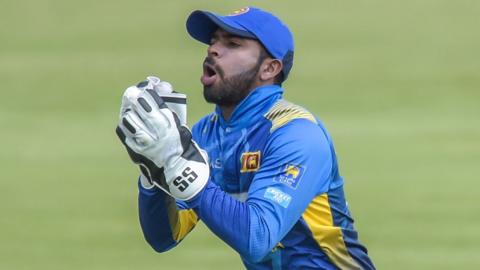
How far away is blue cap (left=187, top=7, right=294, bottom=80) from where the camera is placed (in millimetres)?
3494

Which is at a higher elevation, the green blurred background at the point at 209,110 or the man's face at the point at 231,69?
the man's face at the point at 231,69

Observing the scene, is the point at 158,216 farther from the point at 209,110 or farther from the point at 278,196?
the point at 209,110

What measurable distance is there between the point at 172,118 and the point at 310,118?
1.82 ft

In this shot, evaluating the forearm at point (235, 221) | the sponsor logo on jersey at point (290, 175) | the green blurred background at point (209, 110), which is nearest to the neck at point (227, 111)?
the sponsor logo on jersey at point (290, 175)

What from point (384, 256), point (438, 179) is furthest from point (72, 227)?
point (438, 179)

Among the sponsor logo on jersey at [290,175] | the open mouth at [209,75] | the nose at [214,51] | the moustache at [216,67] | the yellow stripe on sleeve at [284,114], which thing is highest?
the nose at [214,51]

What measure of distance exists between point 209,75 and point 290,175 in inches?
19.6

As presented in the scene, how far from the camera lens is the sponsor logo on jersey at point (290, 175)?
320cm

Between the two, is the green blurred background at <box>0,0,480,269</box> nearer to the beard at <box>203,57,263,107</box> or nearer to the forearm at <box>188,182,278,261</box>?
the beard at <box>203,57,263,107</box>

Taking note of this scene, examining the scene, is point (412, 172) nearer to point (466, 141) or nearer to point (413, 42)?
point (466, 141)

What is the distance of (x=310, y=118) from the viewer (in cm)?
338

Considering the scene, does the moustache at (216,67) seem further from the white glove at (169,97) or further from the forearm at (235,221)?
the forearm at (235,221)

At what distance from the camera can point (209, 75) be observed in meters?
3.52

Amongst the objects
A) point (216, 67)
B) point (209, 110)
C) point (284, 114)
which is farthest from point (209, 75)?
point (209, 110)
